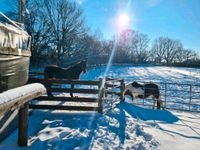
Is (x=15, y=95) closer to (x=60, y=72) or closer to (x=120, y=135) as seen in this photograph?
(x=120, y=135)

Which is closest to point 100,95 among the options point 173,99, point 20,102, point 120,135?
point 120,135

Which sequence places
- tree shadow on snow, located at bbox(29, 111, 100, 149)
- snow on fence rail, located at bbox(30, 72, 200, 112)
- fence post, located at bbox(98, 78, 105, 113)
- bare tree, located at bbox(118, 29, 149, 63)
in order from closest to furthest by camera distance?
tree shadow on snow, located at bbox(29, 111, 100, 149), fence post, located at bbox(98, 78, 105, 113), snow on fence rail, located at bbox(30, 72, 200, 112), bare tree, located at bbox(118, 29, 149, 63)

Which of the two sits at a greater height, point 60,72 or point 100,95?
point 60,72

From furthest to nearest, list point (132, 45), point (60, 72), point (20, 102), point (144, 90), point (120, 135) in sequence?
point (132, 45)
point (144, 90)
point (60, 72)
point (120, 135)
point (20, 102)

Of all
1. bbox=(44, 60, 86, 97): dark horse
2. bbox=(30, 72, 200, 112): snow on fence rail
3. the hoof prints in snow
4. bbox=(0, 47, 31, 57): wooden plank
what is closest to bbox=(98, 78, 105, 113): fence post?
the hoof prints in snow

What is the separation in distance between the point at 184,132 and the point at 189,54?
264 ft

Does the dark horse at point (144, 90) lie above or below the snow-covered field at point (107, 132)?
above

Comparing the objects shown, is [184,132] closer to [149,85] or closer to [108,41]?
[149,85]

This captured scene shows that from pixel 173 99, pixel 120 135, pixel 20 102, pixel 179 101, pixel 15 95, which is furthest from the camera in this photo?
pixel 173 99

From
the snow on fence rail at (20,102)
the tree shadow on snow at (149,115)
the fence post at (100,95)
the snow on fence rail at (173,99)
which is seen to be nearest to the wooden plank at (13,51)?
the snow on fence rail at (20,102)

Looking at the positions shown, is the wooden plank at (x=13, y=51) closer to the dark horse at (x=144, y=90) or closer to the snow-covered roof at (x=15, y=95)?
the snow-covered roof at (x=15, y=95)

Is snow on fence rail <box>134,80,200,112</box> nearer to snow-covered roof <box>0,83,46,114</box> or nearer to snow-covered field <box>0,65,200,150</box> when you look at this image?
snow-covered field <box>0,65,200,150</box>

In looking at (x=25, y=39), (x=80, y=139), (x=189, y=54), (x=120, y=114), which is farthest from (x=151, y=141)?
(x=189, y=54)

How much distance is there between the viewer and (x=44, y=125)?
5699mm
